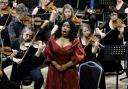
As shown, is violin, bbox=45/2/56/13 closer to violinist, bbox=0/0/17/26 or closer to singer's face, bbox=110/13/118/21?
violinist, bbox=0/0/17/26

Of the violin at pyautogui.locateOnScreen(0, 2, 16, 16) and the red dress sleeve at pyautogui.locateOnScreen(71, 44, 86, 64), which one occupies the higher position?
the violin at pyautogui.locateOnScreen(0, 2, 16, 16)

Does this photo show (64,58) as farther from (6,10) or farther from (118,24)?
(6,10)

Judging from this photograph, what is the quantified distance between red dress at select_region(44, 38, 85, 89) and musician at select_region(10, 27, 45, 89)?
1.85 ft

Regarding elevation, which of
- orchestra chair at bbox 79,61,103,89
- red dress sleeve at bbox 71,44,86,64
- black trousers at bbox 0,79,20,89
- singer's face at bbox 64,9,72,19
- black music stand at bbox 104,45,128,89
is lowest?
orchestra chair at bbox 79,61,103,89

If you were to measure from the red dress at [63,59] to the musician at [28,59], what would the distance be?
56 centimetres

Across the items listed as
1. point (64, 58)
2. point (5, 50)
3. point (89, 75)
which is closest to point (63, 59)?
point (64, 58)

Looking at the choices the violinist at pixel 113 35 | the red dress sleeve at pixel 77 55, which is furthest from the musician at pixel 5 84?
the violinist at pixel 113 35

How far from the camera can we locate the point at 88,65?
505 centimetres

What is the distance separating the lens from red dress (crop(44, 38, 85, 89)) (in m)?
4.46

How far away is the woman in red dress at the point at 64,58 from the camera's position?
447 cm

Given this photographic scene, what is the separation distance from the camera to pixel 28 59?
512 cm

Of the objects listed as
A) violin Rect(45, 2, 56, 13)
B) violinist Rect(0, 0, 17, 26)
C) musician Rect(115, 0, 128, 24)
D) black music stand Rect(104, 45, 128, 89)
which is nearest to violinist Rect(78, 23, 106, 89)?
black music stand Rect(104, 45, 128, 89)

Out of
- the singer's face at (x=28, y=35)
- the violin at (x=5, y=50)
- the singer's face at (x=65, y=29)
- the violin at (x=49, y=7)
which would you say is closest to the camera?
the singer's face at (x=65, y=29)

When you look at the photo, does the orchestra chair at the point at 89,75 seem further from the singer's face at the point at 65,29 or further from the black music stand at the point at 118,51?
the singer's face at the point at 65,29
